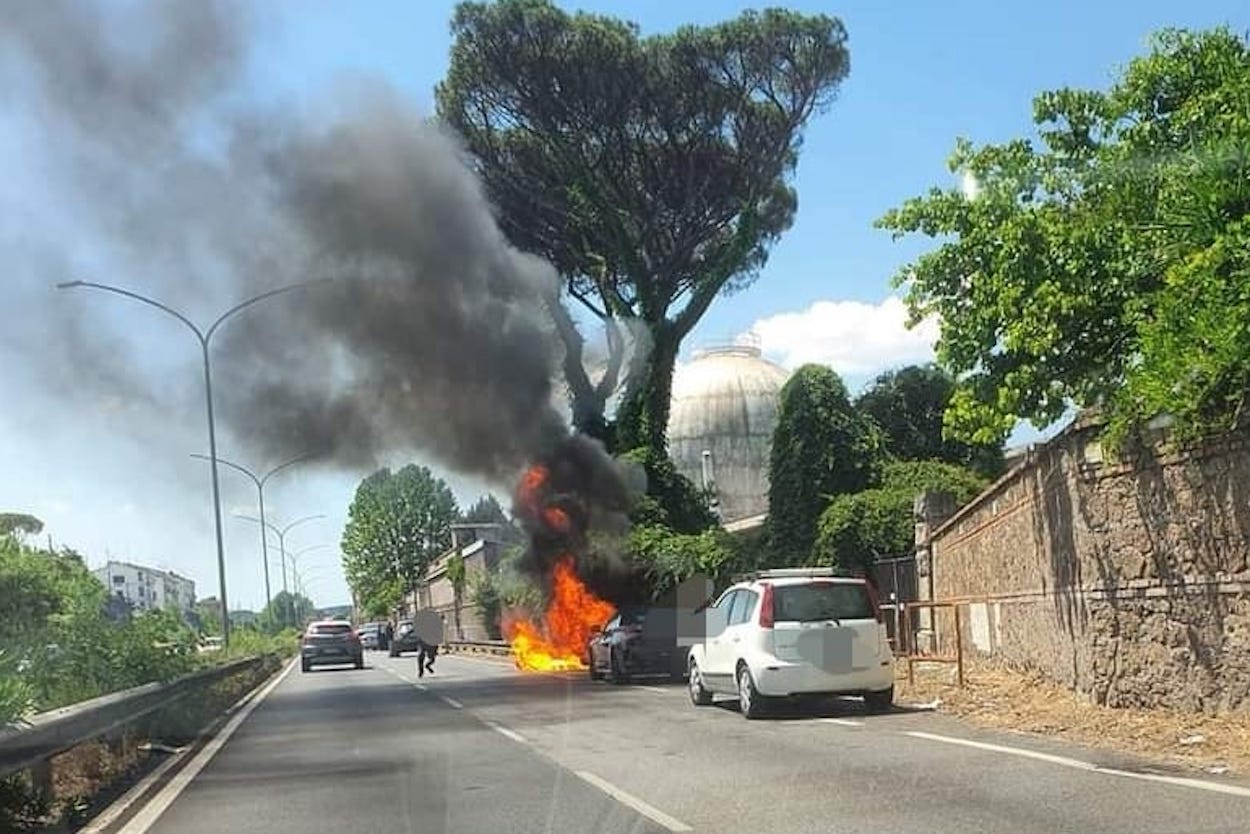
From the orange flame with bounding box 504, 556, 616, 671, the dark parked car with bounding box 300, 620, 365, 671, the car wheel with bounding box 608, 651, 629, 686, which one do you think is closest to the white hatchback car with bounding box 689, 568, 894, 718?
the car wheel with bounding box 608, 651, 629, 686

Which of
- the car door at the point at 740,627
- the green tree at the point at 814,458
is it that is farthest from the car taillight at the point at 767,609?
the green tree at the point at 814,458

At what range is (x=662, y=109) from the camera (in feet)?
141

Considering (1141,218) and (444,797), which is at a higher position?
(1141,218)

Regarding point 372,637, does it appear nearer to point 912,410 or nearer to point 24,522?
point 24,522

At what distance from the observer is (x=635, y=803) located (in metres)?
8.95

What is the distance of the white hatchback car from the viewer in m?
14.5

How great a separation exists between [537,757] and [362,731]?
4584mm

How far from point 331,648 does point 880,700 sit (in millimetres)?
27639

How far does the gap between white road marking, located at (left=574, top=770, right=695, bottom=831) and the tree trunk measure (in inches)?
1141

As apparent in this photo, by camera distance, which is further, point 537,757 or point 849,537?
point 849,537

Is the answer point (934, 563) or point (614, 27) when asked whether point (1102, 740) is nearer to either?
point (934, 563)

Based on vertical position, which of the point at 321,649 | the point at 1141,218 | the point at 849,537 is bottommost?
the point at 321,649

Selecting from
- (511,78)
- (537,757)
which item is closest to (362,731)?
(537,757)

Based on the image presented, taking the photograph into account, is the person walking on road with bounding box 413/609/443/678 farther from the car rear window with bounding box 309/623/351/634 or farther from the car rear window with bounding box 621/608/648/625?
the car rear window with bounding box 309/623/351/634
